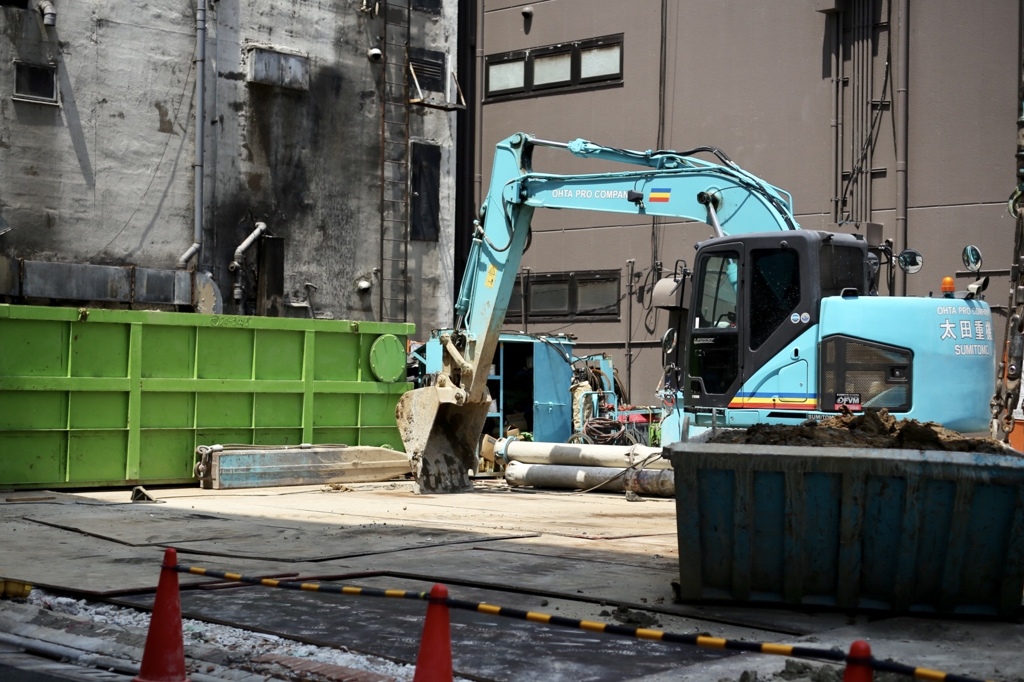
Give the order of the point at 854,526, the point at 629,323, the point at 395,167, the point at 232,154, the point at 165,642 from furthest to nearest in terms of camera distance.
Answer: the point at 395,167 → the point at 629,323 → the point at 232,154 → the point at 854,526 → the point at 165,642

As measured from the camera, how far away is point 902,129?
24.0 m

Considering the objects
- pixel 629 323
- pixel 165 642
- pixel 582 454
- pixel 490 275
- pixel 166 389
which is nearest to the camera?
pixel 165 642

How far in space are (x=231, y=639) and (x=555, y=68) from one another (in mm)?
23449

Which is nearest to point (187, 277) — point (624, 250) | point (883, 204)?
point (624, 250)

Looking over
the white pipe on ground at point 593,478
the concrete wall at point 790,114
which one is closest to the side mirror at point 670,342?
the white pipe on ground at point 593,478

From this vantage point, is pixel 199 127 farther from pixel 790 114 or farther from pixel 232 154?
pixel 790 114

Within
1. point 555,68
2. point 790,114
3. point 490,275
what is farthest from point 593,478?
point 555,68

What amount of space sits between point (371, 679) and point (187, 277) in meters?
19.7

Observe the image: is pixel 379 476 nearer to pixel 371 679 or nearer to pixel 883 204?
pixel 883 204

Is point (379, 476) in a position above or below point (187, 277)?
below

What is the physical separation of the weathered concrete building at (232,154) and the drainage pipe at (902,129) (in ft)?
31.3

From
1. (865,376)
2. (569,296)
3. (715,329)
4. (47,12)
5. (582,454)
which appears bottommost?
(582,454)

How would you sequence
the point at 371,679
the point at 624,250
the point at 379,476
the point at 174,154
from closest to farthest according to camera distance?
1. the point at 371,679
2. the point at 379,476
3. the point at 174,154
4. the point at 624,250

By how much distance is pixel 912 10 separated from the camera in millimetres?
24188
